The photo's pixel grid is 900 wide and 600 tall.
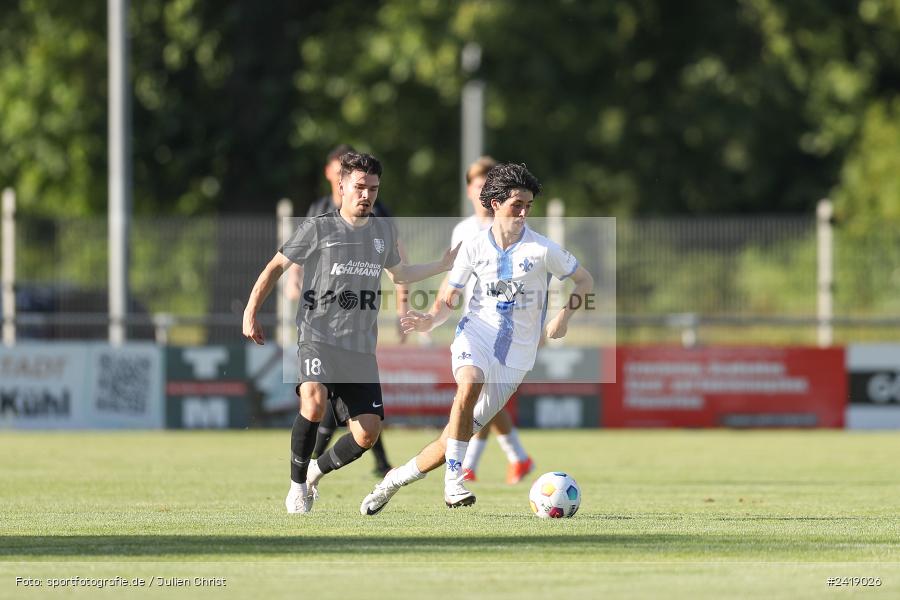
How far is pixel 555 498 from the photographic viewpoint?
33.2 feet

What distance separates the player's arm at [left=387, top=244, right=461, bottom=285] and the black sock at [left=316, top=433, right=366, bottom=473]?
101 cm

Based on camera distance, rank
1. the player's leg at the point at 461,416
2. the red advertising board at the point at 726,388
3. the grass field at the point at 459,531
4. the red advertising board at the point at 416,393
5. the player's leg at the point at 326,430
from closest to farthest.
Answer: the grass field at the point at 459,531
the player's leg at the point at 461,416
the player's leg at the point at 326,430
the red advertising board at the point at 416,393
the red advertising board at the point at 726,388


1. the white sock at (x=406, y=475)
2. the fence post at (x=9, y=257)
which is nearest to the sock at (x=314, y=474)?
the white sock at (x=406, y=475)

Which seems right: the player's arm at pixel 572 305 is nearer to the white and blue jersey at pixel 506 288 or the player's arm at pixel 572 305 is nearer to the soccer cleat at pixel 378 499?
the white and blue jersey at pixel 506 288

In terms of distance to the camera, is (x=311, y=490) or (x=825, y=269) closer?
(x=311, y=490)

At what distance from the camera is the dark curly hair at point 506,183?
10.2 metres

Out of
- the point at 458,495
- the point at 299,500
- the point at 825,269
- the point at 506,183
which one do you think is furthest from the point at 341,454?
the point at 825,269

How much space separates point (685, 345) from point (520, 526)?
493 inches

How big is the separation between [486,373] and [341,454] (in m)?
1.17

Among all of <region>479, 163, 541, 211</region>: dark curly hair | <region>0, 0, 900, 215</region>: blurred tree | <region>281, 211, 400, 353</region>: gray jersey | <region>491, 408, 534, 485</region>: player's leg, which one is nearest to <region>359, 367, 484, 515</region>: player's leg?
<region>281, 211, 400, 353</region>: gray jersey

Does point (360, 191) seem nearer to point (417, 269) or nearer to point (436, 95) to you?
point (417, 269)

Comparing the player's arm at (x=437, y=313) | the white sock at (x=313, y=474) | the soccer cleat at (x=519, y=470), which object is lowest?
the soccer cleat at (x=519, y=470)

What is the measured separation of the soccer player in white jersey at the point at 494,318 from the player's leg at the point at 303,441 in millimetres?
491

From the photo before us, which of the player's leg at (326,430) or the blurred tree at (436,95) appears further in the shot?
the blurred tree at (436,95)
